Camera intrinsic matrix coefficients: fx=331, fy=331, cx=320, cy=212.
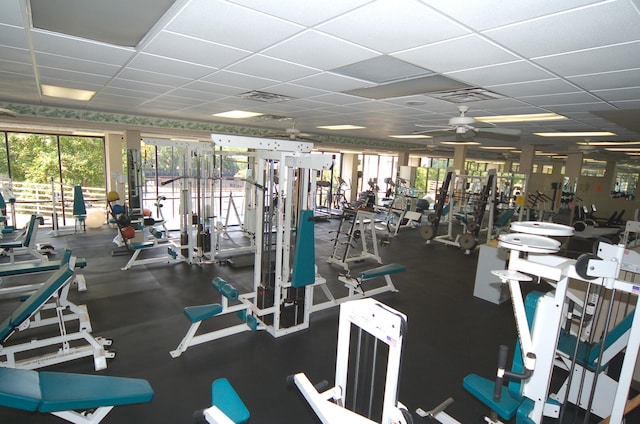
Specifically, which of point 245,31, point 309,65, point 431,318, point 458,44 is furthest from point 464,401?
point 245,31

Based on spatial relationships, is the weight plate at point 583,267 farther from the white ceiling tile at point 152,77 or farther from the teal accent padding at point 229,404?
the white ceiling tile at point 152,77

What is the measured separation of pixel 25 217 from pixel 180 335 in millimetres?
8834

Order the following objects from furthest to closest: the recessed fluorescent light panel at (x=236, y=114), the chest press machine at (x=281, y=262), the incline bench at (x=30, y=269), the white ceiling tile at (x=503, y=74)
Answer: the recessed fluorescent light panel at (x=236, y=114), the incline bench at (x=30, y=269), the chest press machine at (x=281, y=262), the white ceiling tile at (x=503, y=74)

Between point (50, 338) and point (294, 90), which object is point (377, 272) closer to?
point (294, 90)

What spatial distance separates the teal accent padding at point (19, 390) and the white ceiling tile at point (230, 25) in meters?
2.15

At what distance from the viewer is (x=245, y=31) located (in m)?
1.92

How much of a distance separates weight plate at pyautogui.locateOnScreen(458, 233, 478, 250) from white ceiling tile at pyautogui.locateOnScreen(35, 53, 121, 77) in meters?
6.74

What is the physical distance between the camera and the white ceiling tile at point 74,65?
2.63m

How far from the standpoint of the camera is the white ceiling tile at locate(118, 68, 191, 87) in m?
3.03

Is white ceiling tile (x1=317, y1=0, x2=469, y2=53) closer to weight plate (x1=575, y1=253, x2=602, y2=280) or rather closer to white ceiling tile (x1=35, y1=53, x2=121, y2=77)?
weight plate (x1=575, y1=253, x2=602, y2=280)

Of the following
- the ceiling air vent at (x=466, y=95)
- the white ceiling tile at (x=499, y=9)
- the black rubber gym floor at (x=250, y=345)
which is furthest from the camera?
the ceiling air vent at (x=466, y=95)

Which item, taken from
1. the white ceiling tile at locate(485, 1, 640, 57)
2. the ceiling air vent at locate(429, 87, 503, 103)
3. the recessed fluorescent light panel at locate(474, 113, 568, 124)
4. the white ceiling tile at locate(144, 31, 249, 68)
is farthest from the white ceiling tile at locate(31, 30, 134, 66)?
the recessed fluorescent light panel at locate(474, 113, 568, 124)

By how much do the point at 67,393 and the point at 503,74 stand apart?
→ 357 cm

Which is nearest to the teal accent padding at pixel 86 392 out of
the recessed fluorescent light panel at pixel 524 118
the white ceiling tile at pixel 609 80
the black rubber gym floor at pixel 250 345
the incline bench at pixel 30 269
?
the black rubber gym floor at pixel 250 345
